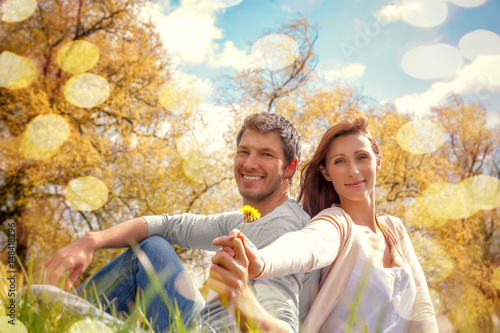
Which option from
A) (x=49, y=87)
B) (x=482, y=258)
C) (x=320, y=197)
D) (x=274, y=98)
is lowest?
(x=482, y=258)

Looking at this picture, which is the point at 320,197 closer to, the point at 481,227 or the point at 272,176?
the point at 272,176

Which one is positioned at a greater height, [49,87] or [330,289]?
[49,87]

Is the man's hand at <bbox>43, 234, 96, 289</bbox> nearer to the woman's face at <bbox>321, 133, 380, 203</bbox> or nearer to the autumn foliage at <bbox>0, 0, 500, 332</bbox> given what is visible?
the woman's face at <bbox>321, 133, 380, 203</bbox>

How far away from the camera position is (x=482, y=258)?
414 inches

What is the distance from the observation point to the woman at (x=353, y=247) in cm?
210

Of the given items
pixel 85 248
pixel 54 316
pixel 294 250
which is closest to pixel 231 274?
pixel 294 250

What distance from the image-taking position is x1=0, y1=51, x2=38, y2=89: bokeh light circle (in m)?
9.70

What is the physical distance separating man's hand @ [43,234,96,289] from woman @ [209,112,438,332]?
59.3 inches

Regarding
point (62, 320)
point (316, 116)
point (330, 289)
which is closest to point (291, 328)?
point (330, 289)

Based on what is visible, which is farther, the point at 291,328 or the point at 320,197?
the point at 320,197

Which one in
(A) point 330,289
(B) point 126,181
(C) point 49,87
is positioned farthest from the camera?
(C) point 49,87

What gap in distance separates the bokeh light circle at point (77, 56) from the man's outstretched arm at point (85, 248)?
854 centimetres

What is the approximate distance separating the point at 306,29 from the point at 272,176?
8827 mm

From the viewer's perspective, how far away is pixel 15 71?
9.81 m
